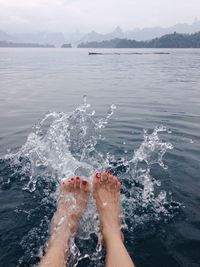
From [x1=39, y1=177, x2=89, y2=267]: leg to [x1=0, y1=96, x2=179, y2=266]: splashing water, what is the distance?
0.64 feet

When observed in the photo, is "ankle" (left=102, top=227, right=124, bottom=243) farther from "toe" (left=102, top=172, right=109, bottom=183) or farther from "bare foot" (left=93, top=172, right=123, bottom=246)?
"toe" (left=102, top=172, right=109, bottom=183)

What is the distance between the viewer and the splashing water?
17.2ft

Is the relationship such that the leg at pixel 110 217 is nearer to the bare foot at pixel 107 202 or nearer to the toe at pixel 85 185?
the bare foot at pixel 107 202

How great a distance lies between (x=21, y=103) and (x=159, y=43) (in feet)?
526

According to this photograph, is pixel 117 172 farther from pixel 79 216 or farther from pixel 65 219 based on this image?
pixel 65 219

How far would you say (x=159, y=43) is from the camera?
167m

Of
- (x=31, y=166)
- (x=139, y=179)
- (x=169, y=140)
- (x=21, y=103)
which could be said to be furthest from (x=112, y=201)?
(x=21, y=103)

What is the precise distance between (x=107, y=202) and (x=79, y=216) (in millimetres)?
541

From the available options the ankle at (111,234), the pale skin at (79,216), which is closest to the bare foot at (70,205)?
the pale skin at (79,216)

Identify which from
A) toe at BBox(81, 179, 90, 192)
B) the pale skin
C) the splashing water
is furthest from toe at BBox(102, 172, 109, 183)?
the splashing water

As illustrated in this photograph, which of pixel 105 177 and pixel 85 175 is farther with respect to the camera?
pixel 85 175

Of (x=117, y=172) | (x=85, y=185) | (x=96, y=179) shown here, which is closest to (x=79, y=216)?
(x=85, y=185)

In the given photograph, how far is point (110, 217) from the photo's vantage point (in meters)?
5.38

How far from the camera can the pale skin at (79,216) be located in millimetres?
4062
